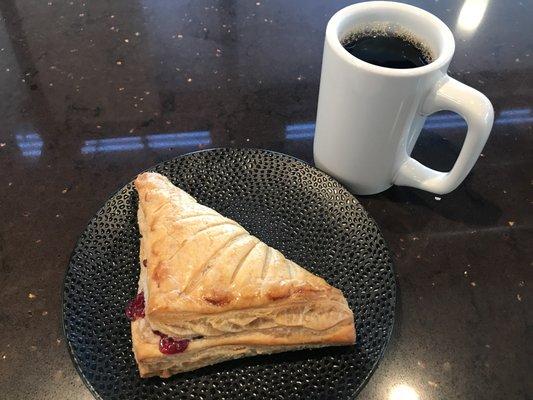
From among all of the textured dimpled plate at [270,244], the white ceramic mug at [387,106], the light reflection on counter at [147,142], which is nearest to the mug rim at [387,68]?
the white ceramic mug at [387,106]

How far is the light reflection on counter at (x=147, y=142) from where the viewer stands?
105 centimetres

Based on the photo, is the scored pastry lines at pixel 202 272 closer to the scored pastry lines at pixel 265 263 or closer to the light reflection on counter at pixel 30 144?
the scored pastry lines at pixel 265 263

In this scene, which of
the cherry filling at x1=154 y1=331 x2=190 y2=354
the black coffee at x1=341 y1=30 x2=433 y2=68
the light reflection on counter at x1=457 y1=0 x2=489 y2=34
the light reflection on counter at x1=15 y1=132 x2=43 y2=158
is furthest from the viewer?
the light reflection on counter at x1=457 y1=0 x2=489 y2=34

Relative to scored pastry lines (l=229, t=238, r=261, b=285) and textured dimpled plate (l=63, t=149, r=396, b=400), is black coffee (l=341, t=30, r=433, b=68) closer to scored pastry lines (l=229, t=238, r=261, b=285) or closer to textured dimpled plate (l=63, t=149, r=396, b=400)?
textured dimpled plate (l=63, t=149, r=396, b=400)

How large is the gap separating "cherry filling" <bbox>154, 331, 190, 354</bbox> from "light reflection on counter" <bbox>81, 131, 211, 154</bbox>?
1.50ft

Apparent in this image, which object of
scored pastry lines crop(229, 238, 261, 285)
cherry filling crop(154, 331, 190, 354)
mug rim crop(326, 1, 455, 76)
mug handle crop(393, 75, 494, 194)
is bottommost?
cherry filling crop(154, 331, 190, 354)

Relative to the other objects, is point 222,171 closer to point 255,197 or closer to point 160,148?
point 255,197

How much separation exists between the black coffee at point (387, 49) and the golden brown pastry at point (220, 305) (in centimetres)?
34

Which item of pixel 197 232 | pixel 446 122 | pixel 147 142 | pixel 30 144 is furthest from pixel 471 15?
pixel 30 144

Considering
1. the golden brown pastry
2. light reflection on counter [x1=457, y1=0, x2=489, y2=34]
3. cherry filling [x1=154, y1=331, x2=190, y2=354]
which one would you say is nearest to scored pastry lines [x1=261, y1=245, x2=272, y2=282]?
the golden brown pastry

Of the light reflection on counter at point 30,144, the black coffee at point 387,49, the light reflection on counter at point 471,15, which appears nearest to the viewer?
the black coffee at point 387,49

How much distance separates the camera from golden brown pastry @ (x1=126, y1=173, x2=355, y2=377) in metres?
0.70

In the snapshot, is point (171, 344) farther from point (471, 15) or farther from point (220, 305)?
point (471, 15)

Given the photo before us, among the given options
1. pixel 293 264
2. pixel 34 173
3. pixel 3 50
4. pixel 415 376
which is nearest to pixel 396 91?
pixel 293 264
